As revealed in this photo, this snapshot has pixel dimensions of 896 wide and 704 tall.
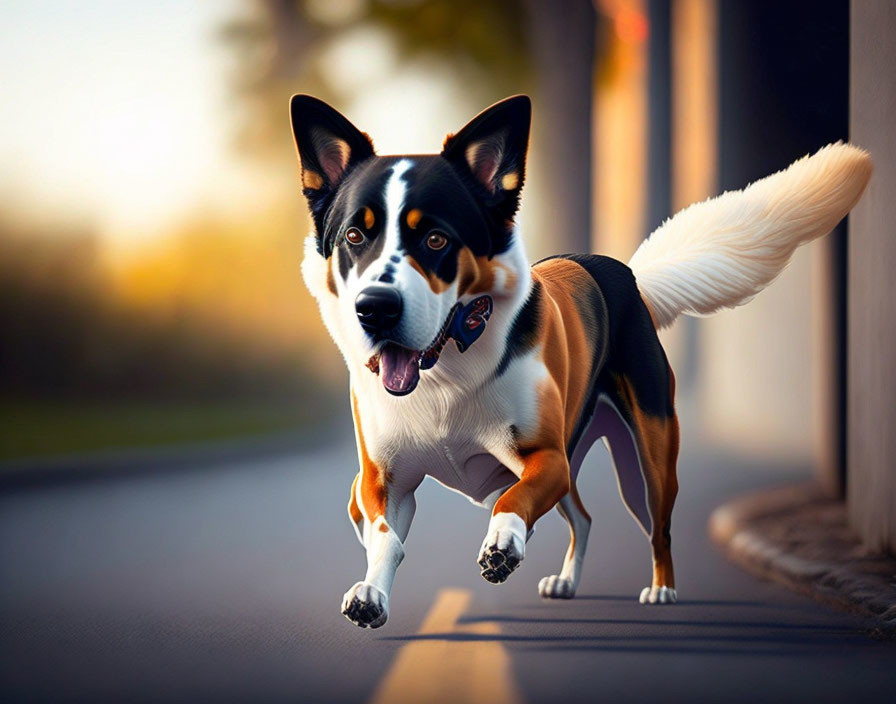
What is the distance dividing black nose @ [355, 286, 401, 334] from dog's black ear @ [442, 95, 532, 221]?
0.51 meters

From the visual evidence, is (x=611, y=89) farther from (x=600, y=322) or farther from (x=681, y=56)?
(x=600, y=322)

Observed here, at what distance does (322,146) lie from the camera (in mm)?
3064

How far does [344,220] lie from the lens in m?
2.89

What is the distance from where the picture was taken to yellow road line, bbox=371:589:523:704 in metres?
3.13

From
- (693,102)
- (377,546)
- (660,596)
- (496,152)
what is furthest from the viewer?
(693,102)

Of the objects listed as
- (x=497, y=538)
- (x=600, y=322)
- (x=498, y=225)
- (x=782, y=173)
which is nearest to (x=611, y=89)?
(x=782, y=173)

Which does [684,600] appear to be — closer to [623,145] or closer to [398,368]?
[398,368]

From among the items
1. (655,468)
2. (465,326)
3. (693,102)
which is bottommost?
(655,468)

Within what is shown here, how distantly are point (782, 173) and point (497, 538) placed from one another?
2034 mm

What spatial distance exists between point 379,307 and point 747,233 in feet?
6.05

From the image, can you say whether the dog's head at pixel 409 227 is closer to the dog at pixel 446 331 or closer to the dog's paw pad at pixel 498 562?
the dog at pixel 446 331

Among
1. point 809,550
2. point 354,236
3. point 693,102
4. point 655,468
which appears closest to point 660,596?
point 655,468

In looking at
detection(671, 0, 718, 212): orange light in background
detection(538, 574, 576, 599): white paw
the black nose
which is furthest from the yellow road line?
detection(671, 0, 718, 212): orange light in background

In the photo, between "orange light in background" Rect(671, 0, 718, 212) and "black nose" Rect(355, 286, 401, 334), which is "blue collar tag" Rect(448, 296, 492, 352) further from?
"orange light in background" Rect(671, 0, 718, 212)
